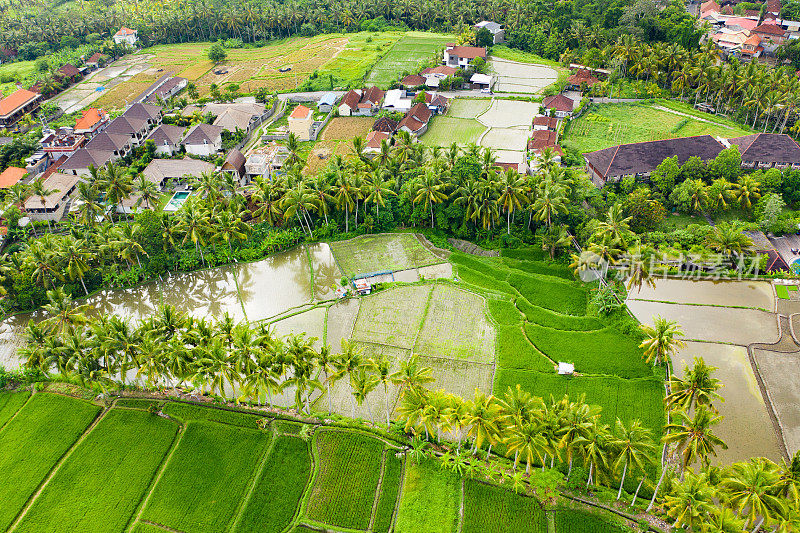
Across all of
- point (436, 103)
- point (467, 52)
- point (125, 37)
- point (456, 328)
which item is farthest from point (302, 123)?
point (125, 37)

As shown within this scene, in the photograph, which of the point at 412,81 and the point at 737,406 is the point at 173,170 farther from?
the point at 737,406

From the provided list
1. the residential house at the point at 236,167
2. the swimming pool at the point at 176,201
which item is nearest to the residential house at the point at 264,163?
the residential house at the point at 236,167

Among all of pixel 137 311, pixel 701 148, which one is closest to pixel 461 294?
pixel 137 311

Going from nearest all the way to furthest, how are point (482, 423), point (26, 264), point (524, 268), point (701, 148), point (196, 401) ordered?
point (482, 423) → point (196, 401) → point (26, 264) → point (524, 268) → point (701, 148)

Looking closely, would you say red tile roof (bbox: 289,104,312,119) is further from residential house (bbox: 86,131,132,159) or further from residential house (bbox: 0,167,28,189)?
residential house (bbox: 0,167,28,189)

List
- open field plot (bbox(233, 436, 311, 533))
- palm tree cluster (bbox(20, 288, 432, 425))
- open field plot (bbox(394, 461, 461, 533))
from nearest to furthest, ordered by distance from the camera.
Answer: open field plot (bbox(394, 461, 461, 533))
open field plot (bbox(233, 436, 311, 533))
palm tree cluster (bbox(20, 288, 432, 425))

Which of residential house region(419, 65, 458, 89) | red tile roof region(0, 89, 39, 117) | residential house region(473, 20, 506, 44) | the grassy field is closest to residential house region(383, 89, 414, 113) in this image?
residential house region(419, 65, 458, 89)

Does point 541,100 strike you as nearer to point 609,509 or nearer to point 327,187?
point 327,187
